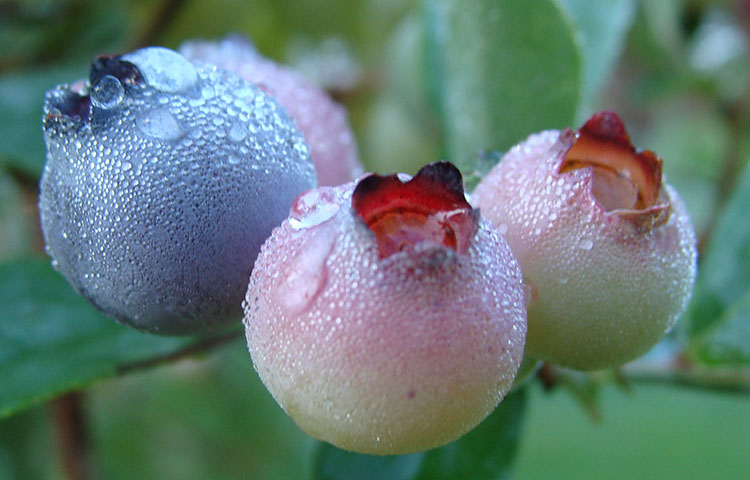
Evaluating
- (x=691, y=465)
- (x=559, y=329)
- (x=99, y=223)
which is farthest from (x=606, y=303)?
(x=691, y=465)

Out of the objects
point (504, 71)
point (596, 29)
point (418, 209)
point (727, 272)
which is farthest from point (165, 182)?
point (727, 272)

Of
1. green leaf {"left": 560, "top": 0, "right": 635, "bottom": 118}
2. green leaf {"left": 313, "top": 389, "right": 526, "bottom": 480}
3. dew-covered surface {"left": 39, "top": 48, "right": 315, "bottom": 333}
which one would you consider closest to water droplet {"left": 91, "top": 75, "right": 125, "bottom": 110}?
dew-covered surface {"left": 39, "top": 48, "right": 315, "bottom": 333}

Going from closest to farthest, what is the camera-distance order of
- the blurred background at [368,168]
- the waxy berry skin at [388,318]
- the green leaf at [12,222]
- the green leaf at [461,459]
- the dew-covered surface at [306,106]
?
1. the waxy berry skin at [388,318]
2. the dew-covered surface at [306,106]
3. the green leaf at [461,459]
4. the blurred background at [368,168]
5. the green leaf at [12,222]

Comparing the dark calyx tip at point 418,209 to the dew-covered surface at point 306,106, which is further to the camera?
the dew-covered surface at point 306,106

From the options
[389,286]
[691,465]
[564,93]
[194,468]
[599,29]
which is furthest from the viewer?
[691,465]

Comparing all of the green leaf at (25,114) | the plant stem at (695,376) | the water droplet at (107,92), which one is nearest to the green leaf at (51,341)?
the green leaf at (25,114)

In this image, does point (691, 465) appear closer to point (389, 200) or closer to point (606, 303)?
point (606, 303)

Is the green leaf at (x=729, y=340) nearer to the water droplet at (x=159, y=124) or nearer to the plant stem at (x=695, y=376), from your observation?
the plant stem at (x=695, y=376)
